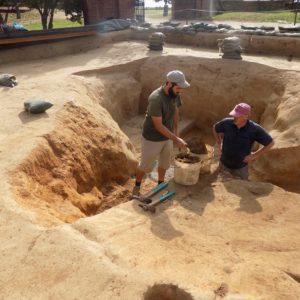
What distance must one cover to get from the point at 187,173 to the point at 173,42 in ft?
32.4

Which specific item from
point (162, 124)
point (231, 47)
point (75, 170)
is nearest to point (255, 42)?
point (231, 47)

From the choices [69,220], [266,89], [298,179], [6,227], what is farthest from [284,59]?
[6,227]

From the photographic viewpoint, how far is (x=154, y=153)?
5.70m

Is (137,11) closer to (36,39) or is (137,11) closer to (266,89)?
(36,39)

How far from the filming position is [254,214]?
4.71m

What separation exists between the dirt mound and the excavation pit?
2cm

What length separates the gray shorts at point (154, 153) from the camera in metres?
5.67

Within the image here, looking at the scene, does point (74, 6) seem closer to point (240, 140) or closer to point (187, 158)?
point (187, 158)

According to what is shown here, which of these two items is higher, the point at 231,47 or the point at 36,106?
the point at 231,47

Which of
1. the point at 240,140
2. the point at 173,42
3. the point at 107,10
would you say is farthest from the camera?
the point at 107,10

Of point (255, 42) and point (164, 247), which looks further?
point (255, 42)

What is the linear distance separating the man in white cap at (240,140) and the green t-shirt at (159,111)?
0.86m

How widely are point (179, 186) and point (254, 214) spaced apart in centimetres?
122

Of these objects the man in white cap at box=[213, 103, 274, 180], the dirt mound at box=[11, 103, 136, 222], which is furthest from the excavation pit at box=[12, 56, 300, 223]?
the man in white cap at box=[213, 103, 274, 180]
